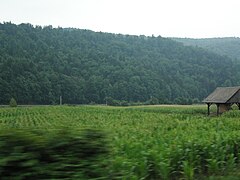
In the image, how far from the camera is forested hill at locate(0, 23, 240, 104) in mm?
104062

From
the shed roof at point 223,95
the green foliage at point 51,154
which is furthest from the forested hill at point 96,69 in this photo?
the green foliage at point 51,154

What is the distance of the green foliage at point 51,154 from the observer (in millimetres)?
4418

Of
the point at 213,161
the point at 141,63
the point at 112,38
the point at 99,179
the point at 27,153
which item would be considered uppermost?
the point at 112,38

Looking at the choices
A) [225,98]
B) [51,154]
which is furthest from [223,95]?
[51,154]

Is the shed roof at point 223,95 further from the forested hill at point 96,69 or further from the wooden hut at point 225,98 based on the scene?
the forested hill at point 96,69

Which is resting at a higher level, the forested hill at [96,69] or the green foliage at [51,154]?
the forested hill at [96,69]

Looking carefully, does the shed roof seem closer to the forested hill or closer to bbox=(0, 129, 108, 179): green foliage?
bbox=(0, 129, 108, 179): green foliage

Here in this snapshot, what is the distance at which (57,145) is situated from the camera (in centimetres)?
488

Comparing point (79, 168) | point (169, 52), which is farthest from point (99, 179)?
point (169, 52)

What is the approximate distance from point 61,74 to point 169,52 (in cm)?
6089

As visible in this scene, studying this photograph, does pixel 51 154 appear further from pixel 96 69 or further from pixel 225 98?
pixel 96 69

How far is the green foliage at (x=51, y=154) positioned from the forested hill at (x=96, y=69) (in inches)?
3676

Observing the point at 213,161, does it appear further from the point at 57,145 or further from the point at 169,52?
the point at 169,52

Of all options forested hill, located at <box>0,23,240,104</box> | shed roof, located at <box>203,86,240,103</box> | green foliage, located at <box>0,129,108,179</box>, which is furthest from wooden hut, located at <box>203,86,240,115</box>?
forested hill, located at <box>0,23,240,104</box>
